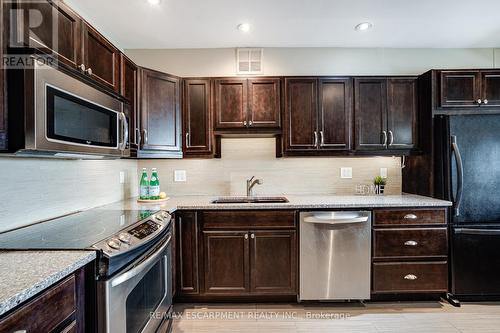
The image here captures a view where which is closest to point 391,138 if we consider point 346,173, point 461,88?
point 346,173

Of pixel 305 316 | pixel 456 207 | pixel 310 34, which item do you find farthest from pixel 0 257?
pixel 456 207

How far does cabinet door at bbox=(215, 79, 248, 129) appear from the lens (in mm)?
2654

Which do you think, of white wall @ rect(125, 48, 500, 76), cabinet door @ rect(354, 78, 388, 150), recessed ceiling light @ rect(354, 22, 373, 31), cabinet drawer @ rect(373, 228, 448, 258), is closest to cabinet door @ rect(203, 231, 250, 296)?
cabinet drawer @ rect(373, 228, 448, 258)

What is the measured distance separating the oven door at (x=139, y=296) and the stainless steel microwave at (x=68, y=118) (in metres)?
0.65

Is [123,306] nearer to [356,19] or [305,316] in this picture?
[305,316]

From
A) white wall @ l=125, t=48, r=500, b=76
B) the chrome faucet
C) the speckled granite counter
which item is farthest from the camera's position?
white wall @ l=125, t=48, r=500, b=76

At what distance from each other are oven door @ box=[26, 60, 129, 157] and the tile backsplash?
126 cm

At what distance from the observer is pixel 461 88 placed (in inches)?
98.0

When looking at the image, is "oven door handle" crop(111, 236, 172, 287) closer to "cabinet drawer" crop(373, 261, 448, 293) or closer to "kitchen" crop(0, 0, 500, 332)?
"kitchen" crop(0, 0, 500, 332)

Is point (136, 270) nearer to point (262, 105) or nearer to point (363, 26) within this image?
point (262, 105)

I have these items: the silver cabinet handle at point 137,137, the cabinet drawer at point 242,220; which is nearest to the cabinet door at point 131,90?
the silver cabinet handle at point 137,137

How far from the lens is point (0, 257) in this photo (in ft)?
3.47

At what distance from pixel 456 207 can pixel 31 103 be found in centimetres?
306

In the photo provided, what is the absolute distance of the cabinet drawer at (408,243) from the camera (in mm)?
2330
